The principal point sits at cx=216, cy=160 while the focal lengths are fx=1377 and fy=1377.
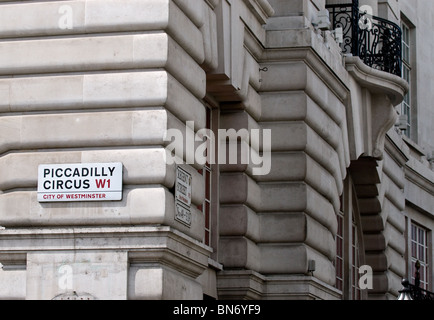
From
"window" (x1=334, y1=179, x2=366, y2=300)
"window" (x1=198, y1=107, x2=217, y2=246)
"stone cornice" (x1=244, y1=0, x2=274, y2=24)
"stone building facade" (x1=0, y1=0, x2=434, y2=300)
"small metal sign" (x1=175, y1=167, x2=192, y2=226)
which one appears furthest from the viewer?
"window" (x1=334, y1=179, x2=366, y2=300)

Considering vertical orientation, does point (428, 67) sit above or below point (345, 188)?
above

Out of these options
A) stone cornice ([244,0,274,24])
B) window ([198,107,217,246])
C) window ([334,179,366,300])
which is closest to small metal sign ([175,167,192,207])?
window ([198,107,217,246])

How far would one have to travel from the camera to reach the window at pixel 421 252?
127 ft

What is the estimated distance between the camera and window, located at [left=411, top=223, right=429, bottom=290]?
38675 mm

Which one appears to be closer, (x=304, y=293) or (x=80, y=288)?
(x=80, y=288)

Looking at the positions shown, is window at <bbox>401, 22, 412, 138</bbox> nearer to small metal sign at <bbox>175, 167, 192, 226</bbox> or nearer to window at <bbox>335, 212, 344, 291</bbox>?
window at <bbox>335, 212, 344, 291</bbox>

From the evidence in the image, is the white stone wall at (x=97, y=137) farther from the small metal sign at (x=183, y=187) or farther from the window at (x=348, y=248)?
the window at (x=348, y=248)

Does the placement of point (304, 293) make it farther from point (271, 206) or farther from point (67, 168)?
point (67, 168)

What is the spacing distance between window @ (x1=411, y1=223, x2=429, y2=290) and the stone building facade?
442 centimetres

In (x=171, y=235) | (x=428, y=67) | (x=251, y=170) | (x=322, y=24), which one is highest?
(x=428, y=67)

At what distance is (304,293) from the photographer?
2523 centimetres
